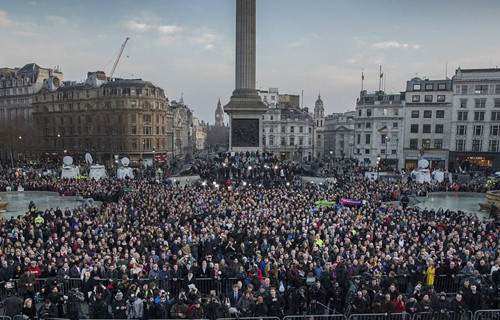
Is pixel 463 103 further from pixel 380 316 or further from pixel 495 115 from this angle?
pixel 380 316

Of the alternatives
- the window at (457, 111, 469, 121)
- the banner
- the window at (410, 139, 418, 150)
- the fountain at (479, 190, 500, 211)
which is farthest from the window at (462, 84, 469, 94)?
the banner

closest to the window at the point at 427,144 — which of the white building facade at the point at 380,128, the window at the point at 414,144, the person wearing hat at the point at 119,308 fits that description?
the window at the point at 414,144

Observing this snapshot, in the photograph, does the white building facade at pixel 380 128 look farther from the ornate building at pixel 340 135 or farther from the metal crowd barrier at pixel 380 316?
the metal crowd barrier at pixel 380 316

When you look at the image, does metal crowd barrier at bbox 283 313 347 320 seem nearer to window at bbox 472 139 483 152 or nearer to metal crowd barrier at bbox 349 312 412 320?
metal crowd barrier at bbox 349 312 412 320

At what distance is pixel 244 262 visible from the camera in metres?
12.8

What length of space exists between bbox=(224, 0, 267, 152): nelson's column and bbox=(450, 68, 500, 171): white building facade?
38673mm

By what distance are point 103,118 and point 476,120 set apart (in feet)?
211

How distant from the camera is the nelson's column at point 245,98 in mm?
41125

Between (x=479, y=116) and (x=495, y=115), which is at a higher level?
(x=495, y=115)

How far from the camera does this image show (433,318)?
977 cm

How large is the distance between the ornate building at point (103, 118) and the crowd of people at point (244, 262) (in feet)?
161

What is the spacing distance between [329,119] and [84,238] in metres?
108

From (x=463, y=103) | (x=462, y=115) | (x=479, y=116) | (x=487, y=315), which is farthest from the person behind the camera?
(x=462, y=115)

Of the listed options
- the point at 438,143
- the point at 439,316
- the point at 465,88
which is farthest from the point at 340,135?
the point at 439,316
